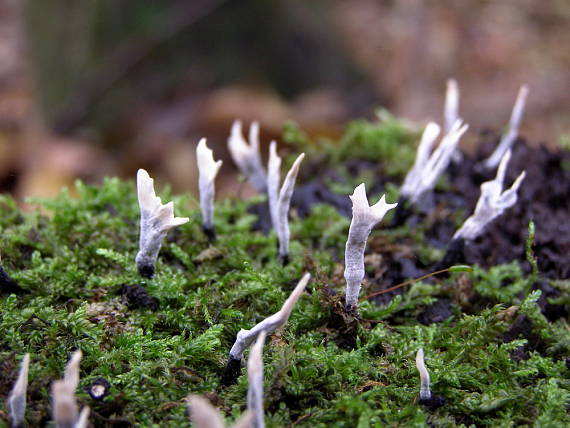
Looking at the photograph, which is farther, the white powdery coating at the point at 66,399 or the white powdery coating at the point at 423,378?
the white powdery coating at the point at 423,378

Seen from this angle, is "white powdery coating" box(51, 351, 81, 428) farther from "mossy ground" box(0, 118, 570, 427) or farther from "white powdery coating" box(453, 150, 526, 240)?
"white powdery coating" box(453, 150, 526, 240)

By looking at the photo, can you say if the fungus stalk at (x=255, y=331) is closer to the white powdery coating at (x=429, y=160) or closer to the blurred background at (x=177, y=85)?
the white powdery coating at (x=429, y=160)

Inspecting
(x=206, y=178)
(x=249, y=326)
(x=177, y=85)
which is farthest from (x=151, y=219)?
(x=177, y=85)

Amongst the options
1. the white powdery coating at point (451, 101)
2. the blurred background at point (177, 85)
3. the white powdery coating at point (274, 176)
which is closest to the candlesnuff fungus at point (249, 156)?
the white powdery coating at point (274, 176)

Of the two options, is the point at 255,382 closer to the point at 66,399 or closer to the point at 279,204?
the point at 66,399

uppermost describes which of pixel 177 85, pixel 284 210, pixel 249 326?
pixel 177 85

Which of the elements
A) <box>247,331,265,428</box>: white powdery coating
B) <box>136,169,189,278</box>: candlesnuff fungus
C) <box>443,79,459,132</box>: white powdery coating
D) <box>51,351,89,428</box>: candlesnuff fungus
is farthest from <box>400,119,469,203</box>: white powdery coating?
<box>51,351,89,428</box>: candlesnuff fungus

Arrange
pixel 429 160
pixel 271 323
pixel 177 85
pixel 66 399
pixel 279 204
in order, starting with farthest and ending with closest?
pixel 177 85
pixel 429 160
pixel 279 204
pixel 271 323
pixel 66 399
